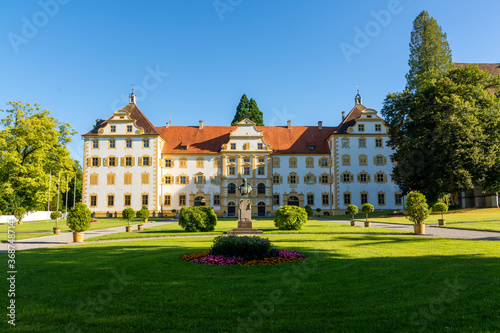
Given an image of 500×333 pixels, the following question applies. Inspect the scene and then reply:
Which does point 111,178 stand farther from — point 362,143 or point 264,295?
point 264,295

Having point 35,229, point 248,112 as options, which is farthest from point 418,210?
point 248,112

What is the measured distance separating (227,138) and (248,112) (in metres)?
11.4

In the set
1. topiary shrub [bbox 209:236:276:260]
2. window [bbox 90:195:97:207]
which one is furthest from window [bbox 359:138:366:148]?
topiary shrub [bbox 209:236:276:260]

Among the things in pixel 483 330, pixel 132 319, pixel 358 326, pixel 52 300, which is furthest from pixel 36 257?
pixel 483 330

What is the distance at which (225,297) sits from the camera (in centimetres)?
657

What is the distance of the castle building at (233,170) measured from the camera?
4831 cm

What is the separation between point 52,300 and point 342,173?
1817 inches

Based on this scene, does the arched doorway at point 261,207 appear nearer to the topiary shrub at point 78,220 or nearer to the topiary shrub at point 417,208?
the topiary shrub at point 417,208

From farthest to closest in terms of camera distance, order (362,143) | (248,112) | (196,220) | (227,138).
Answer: (248,112)
(227,138)
(362,143)
(196,220)

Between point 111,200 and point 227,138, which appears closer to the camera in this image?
point 111,200

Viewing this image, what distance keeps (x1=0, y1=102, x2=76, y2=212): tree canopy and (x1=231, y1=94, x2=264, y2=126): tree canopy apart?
28.6 m

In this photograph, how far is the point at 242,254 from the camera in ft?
34.8

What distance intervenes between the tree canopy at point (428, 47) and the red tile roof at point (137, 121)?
3598 cm

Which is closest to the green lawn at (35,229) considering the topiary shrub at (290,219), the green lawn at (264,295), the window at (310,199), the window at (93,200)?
the window at (93,200)
